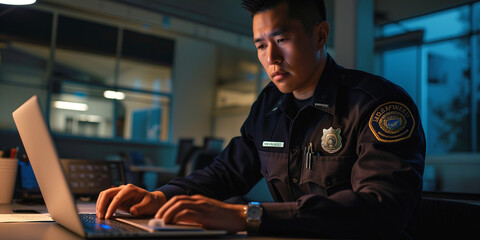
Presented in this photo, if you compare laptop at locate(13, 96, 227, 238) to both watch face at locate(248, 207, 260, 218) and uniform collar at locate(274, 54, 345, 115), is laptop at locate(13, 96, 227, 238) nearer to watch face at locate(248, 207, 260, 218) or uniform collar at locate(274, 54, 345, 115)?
watch face at locate(248, 207, 260, 218)

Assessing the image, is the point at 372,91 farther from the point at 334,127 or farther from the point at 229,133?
the point at 229,133

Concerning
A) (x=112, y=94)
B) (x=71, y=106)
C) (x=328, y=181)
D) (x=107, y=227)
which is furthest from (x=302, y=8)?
(x=112, y=94)

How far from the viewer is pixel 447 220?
1.13 metres

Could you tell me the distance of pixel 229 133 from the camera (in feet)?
33.7

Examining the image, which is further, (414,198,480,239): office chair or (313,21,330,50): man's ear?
(313,21,330,50): man's ear

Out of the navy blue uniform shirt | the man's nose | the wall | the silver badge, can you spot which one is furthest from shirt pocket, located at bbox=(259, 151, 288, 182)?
the wall

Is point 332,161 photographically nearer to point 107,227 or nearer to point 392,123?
point 392,123

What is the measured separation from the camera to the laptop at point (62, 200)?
2.36ft

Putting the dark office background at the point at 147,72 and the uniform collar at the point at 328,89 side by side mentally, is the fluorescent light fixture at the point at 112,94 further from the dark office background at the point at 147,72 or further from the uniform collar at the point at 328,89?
the uniform collar at the point at 328,89

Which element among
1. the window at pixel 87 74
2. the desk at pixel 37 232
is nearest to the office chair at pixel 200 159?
the window at pixel 87 74

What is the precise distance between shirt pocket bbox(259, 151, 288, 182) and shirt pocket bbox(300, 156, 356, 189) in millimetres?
95

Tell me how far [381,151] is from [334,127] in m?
0.24

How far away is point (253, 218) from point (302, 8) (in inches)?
25.9

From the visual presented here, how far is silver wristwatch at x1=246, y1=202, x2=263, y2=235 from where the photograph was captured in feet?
2.67
